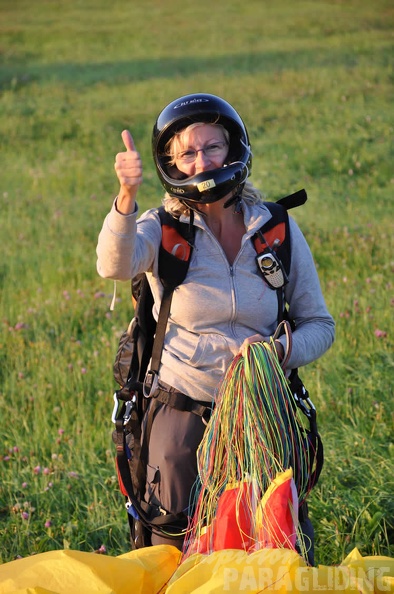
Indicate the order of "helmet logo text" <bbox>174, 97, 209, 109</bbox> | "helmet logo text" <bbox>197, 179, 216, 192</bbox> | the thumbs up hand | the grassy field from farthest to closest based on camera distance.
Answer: the grassy field < "helmet logo text" <bbox>174, 97, 209, 109</bbox> < "helmet logo text" <bbox>197, 179, 216, 192</bbox> < the thumbs up hand

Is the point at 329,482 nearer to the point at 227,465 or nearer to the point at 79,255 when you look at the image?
the point at 227,465

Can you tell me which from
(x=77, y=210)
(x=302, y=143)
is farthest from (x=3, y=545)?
(x=302, y=143)

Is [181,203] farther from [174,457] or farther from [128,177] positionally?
[174,457]

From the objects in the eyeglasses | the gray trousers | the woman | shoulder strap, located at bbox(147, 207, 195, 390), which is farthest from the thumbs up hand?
the gray trousers

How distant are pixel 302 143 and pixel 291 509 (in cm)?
1125

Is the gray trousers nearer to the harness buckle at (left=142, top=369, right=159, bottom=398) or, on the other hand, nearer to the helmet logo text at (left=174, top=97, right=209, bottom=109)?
the harness buckle at (left=142, top=369, right=159, bottom=398)

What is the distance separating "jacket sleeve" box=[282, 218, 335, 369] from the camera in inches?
153

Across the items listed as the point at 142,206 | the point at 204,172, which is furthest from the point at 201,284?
the point at 142,206

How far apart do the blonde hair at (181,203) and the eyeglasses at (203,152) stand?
18cm

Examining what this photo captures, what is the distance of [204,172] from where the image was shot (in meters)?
3.73

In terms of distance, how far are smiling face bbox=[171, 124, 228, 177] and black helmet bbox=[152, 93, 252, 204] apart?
0.03 metres

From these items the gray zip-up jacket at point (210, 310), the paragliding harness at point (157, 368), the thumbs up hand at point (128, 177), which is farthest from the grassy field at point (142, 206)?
the thumbs up hand at point (128, 177)

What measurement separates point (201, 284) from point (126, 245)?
44cm

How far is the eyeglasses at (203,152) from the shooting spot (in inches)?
151
